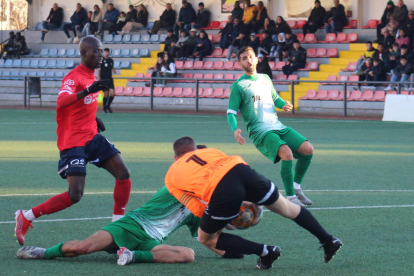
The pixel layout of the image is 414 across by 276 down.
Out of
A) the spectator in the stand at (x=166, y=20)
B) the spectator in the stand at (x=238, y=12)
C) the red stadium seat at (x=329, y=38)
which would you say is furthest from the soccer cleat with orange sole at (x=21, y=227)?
the spectator in the stand at (x=166, y=20)

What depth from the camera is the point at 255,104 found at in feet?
25.6

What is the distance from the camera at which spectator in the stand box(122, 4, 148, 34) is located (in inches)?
1284

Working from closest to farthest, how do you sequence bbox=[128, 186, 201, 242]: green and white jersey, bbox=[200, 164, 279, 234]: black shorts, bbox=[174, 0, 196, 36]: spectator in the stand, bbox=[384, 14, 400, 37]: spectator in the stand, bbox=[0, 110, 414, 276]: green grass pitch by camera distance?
bbox=[200, 164, 279, 234]: black shorts < bbox=[0, 110, 414, 276]: green grass pitch < bbox=[128, 186, 201, 242]: green and white jersey < bbox=[384, 14, 400, 37]: spectator in the stand < bbox=[174, 0, 196, 36]: spectator in the stand

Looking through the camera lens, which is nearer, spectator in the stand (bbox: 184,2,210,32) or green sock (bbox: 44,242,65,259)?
green sock (bbox: 44,242,65,259)

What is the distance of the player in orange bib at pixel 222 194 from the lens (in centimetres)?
473

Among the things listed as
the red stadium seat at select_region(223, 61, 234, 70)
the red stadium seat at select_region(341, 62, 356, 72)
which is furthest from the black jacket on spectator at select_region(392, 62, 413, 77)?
the red stadium seat at select_region(223, 61, 234, 70)

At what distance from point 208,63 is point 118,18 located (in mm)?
6433

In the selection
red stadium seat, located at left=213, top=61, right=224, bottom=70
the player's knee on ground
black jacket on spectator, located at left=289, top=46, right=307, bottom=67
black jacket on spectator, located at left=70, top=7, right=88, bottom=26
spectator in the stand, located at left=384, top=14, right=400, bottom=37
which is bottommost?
the player's knee on ground

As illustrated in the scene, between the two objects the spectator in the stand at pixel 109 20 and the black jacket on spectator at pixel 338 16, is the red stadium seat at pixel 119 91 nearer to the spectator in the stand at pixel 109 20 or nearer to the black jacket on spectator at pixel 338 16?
the spectator in the stand at pixel 109 20

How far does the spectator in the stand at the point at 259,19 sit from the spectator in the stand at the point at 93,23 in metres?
8.36

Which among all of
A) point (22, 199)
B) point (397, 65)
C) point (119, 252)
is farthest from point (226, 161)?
point (397, 65)

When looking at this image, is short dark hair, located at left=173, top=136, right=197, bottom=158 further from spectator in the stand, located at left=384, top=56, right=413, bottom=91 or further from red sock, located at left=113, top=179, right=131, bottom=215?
spectator in the stand, located at left=384, top=56, right=413, bottom=91

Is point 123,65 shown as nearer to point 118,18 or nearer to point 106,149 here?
point 118,18

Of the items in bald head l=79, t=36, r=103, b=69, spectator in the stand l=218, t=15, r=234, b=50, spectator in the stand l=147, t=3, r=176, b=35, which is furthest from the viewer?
spectator in the stand l=147, t=3, r=176, b=35
